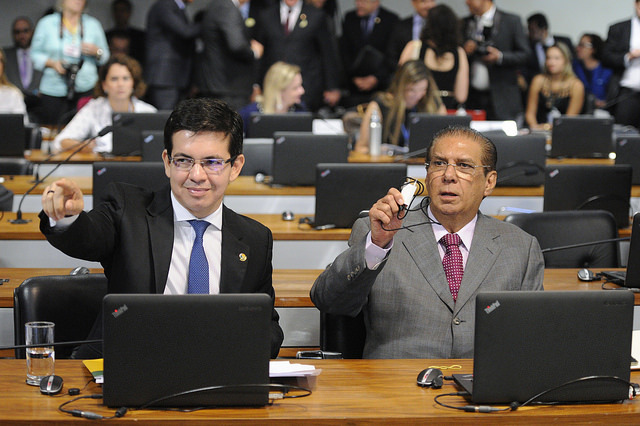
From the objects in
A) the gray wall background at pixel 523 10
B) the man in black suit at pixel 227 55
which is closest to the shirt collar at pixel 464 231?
the man in black suit at pixel 227 55

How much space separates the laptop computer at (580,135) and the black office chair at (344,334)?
406cm

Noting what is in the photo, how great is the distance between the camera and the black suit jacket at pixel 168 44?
26.0ft

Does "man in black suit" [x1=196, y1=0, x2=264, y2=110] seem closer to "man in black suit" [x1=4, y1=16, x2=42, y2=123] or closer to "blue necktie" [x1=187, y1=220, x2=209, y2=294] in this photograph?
"man in black suit" [x1=4, y1=16, x2=42, y2=123]

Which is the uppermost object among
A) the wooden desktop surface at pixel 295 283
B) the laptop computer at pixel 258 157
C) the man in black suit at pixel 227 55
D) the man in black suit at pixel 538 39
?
the man in black suit at pixel 538 39

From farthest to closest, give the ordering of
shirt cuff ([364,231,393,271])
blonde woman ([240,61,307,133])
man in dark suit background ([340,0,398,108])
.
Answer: man in dark suit background ([340,0,398,108]) → blonde woman ([240,61,307,133]) → shirt cuff ([364,231,393,271])

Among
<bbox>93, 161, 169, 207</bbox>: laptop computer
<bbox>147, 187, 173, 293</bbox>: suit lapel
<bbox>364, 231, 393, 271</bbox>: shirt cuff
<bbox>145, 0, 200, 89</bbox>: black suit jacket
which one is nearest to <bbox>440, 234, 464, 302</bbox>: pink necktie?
<bbox>364, 231, 393, 271</bbox>: shirt cuff

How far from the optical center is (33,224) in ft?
14.4

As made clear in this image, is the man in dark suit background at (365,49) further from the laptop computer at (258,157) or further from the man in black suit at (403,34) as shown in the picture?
the laptop computer at (258,157)

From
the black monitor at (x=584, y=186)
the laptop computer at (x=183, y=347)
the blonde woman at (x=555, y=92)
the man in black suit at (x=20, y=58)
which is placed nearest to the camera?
the laptop computer at (x=183, y=347)

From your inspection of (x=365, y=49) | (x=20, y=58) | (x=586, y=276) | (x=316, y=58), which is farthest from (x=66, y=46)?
(x=586, y=276)

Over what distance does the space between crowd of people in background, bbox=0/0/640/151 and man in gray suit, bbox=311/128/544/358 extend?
4.16 m

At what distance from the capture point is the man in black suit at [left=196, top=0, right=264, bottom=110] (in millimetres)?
7762

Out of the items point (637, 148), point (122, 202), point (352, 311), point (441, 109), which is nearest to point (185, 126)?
point (122, 202)

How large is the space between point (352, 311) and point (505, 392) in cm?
68
